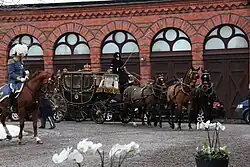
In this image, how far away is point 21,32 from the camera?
98.9 feet

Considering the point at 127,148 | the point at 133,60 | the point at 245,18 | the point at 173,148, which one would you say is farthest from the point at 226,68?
the point at 127,148

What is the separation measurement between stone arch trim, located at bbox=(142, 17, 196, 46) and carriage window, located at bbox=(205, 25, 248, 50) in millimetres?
1000

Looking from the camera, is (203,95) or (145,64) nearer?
(203,95)

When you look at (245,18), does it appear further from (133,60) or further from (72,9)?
(72,9)

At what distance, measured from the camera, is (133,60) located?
28.7 meters

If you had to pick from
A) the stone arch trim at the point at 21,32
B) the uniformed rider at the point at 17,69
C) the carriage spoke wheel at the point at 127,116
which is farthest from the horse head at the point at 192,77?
the stone arch trim at the point at 21,32

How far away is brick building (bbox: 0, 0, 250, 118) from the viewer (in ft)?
88.4

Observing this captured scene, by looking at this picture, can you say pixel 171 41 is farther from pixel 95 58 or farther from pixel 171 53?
pixel 95 58

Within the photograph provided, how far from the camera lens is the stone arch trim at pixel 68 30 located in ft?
95.3

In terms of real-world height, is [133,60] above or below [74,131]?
above

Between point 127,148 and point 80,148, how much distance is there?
494 mm

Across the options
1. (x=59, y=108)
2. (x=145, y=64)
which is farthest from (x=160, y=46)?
(x=59, y=108)

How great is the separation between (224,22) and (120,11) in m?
5.50

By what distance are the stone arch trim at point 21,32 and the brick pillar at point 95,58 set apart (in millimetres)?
2916
